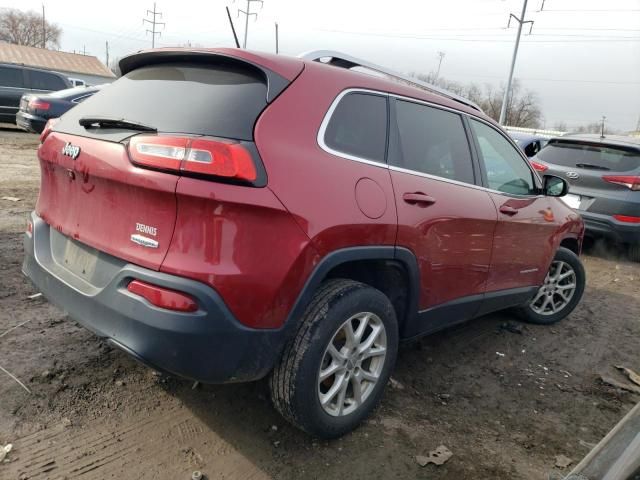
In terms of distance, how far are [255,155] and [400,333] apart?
148 centimetres

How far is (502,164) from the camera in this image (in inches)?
145

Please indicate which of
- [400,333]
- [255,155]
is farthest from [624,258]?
[255,155]

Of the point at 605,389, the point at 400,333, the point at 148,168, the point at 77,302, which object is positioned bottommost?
the point at 605,389

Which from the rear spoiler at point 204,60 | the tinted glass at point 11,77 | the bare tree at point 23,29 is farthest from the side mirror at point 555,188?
the bare tree at point 23,29

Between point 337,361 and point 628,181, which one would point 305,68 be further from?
point 628,181

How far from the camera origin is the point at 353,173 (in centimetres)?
239

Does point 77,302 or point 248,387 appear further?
point 248,387

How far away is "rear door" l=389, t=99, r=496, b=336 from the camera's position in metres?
2.71

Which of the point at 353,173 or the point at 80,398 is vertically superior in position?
the point at 353,173

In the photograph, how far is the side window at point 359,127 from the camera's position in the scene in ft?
7.95

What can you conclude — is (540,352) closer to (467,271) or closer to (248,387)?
(467,271)

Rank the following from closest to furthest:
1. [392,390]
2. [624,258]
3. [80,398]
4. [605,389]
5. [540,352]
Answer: [80,398]
[392,390]
[605,389]
[540,352]
[624,258]

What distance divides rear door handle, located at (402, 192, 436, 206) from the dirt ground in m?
1.21

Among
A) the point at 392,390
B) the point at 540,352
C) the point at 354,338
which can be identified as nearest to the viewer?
the point at 354,338
